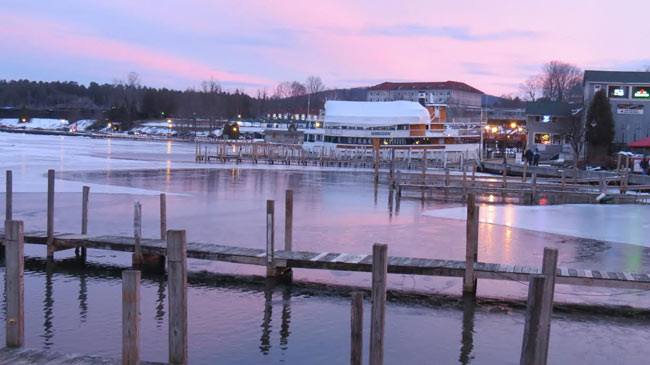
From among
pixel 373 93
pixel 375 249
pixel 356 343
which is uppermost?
pixel 373 93

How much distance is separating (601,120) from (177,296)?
166 ft

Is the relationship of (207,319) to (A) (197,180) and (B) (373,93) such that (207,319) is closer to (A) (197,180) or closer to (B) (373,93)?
(A) (197,180)

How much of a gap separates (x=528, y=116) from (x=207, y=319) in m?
57.7

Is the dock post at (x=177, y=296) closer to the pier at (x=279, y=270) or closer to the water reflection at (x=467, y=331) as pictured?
the pier at (x=279, y=270)

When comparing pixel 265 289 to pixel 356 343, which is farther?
pixel 265 289

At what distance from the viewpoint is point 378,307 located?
7258 millimetres

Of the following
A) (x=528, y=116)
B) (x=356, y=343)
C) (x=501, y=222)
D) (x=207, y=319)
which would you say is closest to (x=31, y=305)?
(x=207, y=319)

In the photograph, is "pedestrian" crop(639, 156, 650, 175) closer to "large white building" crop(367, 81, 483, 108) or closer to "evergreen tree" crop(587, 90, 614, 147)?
"evergreen tree" crop(587, 90, 614, 147)

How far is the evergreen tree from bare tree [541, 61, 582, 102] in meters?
66.5

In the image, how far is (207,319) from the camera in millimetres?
11414

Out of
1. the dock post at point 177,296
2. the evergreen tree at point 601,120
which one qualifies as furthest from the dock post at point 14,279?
the evergreen tree at point 601,120

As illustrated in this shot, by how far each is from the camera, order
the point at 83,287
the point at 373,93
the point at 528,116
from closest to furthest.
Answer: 1. the point at 83,287
2. the point at 528,116
3. the point at 373,93

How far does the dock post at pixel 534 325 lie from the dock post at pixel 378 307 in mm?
1521

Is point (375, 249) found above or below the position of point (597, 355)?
above
